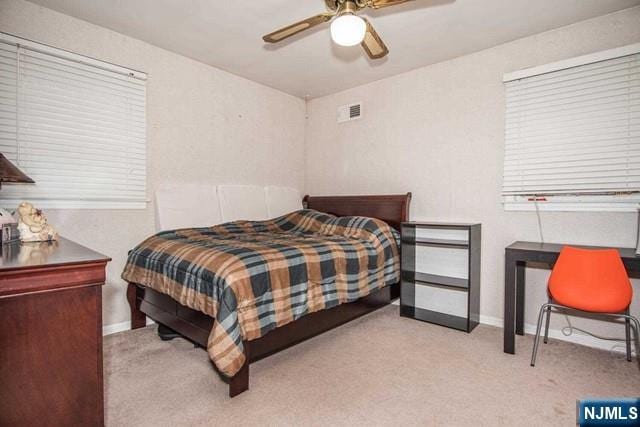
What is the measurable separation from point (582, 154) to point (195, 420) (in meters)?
3.03

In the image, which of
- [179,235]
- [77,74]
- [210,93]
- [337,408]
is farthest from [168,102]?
[337,408]

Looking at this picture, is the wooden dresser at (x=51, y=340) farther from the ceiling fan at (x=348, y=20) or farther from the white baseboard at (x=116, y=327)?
the white baseboard at (x=116, y=327)

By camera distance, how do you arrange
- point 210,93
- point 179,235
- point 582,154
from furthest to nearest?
point 210,93
point 179,235
point 582,154

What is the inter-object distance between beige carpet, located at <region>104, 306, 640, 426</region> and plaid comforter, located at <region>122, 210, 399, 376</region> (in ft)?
1.05

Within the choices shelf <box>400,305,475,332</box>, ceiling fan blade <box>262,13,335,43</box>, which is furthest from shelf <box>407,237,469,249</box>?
ceiling fan blade <box>262,13,335,43</box>

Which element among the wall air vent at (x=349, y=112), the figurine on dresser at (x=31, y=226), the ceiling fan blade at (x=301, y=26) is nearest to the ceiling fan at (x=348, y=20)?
the ceiling fan blade at (x=301, y=26)

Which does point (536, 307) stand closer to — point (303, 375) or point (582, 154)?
point (582, 154)

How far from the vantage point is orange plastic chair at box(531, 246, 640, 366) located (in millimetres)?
1929

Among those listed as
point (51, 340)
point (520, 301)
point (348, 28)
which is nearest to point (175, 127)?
point (348, 28)

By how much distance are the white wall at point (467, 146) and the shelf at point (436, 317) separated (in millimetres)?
277

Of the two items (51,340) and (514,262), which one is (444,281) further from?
(51,340)

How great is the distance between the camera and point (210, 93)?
3.32 metres

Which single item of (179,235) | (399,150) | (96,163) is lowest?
(179,235)

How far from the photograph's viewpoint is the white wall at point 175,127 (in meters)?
2.48
